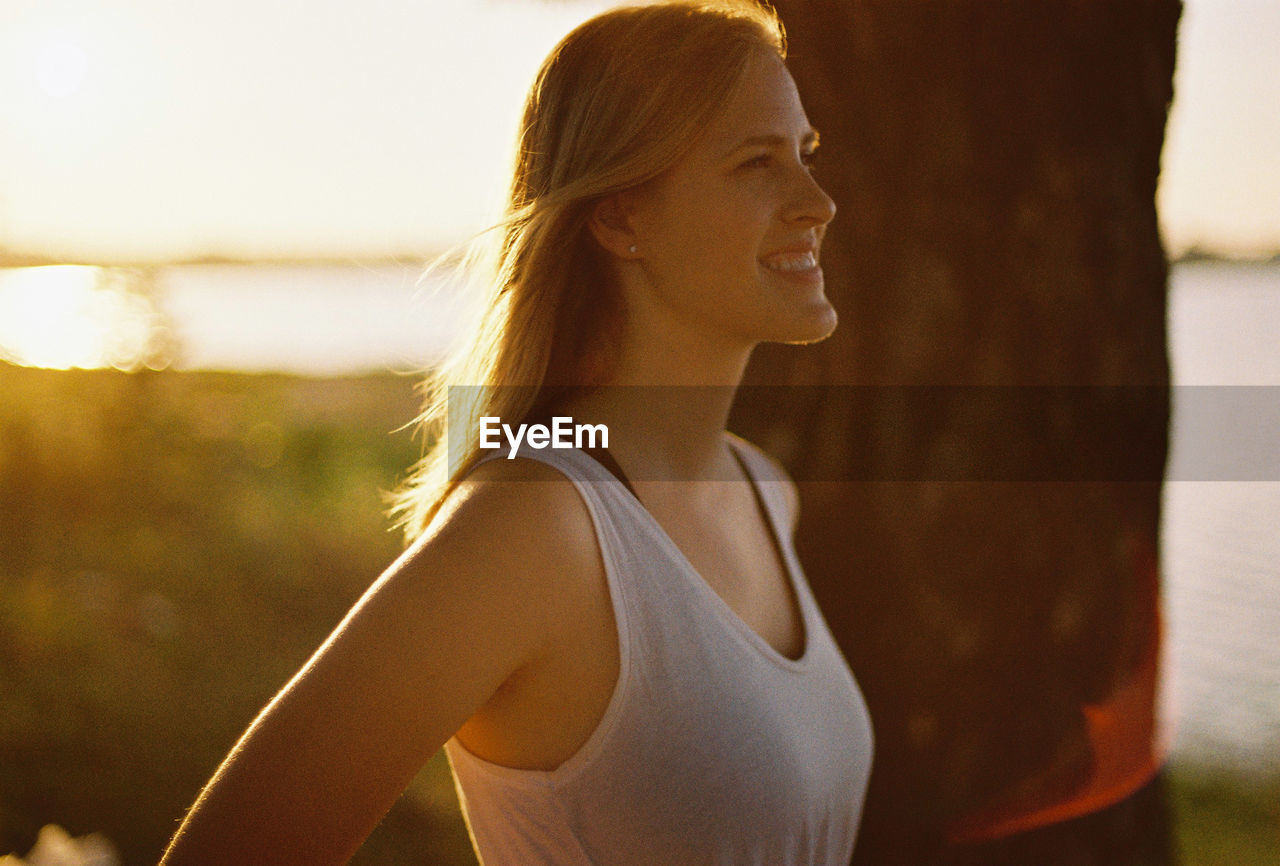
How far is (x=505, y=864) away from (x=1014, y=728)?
1683 mm

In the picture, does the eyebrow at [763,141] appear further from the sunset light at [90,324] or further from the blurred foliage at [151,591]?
the sunset light at [90,324]

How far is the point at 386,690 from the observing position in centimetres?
135

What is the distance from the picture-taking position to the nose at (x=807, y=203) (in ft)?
5.93

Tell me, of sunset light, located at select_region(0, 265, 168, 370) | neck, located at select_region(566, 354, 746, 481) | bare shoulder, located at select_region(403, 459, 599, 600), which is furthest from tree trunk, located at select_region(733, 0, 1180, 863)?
sunset light, located at select_region(0, 265, 168, 370)

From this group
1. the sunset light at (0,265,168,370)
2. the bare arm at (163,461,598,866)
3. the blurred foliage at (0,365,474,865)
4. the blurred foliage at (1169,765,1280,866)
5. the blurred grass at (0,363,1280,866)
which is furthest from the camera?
the sunset light at (0,265,168,370)

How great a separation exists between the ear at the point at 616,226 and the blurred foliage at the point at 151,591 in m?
3.18

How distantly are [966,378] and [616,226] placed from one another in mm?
1330

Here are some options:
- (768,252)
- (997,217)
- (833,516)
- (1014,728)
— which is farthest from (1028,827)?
(768,252)

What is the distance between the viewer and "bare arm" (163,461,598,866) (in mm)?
1316

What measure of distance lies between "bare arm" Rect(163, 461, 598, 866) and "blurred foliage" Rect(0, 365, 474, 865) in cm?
303

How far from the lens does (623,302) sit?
6.24 ft

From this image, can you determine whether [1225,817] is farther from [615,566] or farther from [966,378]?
[615,566]

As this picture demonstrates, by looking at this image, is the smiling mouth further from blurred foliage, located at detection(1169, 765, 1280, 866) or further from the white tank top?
blurred foliage, located at detection(1169, 765, 1280, 866)

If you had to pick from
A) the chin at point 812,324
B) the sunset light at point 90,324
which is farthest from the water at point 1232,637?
the sunset light at point 90,324
